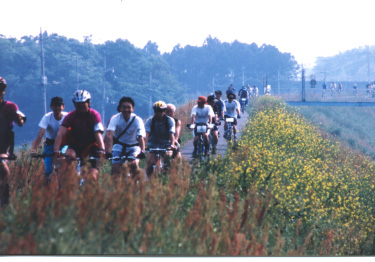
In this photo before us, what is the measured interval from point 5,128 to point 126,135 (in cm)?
186

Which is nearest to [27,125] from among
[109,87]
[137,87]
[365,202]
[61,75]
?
[61,75]

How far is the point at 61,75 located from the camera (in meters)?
66.3

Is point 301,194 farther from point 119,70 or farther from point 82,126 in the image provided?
point 119,70

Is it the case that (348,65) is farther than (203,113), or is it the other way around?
(348,65)

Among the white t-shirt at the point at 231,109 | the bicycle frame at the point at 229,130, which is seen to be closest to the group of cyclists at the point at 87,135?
the bicycle frame at the point at 229,130

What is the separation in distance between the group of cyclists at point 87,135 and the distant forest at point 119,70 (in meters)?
20.0

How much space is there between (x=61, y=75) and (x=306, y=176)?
53.6m

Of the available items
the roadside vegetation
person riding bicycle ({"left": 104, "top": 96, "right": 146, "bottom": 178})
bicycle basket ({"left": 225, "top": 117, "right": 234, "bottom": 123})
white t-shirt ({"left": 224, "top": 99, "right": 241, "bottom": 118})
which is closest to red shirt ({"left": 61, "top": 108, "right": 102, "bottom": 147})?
person riding bicycle ({"left": 104, "top": 96, "right": 146, "bottom": 178})

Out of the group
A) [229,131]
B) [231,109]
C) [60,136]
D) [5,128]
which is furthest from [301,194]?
[5,128]

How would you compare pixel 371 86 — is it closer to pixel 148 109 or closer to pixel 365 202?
pixel 148 109

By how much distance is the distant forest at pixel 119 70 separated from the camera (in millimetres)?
61562

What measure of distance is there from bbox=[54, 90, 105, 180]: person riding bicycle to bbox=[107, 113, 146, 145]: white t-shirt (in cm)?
89

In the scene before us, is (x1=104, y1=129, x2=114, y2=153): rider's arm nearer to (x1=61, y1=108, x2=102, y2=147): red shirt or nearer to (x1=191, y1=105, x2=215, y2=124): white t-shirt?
(x1=61, y1=108, x2=102, y2=147): red shirt

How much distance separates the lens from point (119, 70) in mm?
80438
